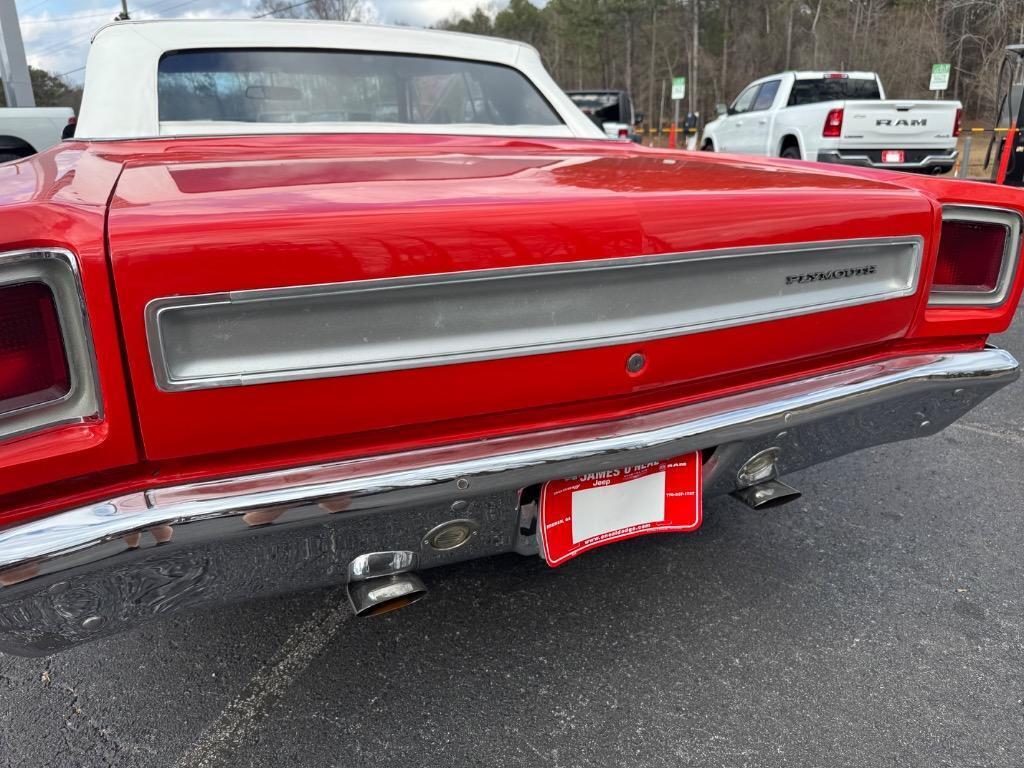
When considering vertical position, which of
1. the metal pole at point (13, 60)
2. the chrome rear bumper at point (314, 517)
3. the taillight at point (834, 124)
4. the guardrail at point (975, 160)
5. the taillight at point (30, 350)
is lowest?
the guardrail at point (975, 160)

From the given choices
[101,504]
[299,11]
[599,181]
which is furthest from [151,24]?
[299,11]

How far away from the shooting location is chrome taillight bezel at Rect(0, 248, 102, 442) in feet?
3.59

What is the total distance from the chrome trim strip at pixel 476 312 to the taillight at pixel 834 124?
928 cm

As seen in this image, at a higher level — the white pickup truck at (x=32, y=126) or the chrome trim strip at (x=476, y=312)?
the white pickup truck at (x=32, y=126)

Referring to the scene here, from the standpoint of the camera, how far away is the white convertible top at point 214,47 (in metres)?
2.24

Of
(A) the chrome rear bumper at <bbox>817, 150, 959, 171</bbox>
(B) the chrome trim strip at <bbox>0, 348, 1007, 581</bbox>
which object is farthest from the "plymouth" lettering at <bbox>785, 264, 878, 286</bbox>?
(A) the chrome rear bumper at <bbox>817, 150, 959, 171</bbox>

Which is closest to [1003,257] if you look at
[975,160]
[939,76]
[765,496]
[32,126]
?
[765,496]

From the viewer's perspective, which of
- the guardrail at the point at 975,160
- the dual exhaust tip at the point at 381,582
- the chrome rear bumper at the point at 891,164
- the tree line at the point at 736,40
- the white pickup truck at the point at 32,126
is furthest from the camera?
the tree line at the point at 736,40

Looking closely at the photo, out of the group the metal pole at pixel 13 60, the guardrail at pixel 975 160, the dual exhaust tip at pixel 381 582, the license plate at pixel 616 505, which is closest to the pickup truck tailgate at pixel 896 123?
the guardrail at pixel 975 160

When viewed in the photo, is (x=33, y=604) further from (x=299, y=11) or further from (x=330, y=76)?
(x=299, y=11)

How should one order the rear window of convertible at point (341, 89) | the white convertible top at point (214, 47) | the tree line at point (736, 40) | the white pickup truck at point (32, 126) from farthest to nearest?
the tree line at point (736, 40) < the white pickup truck at point (32, 126) < the rear window of convertible at point (341, 89) < the white convertible top at point (214, 47)

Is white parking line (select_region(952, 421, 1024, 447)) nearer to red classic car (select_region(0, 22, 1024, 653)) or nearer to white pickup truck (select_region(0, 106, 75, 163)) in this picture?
red classic car (select_region(0, 22, 1024, 653))

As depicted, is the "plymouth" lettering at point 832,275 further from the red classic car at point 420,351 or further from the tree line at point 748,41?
the tree line at point 748,41

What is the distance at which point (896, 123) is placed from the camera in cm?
997
